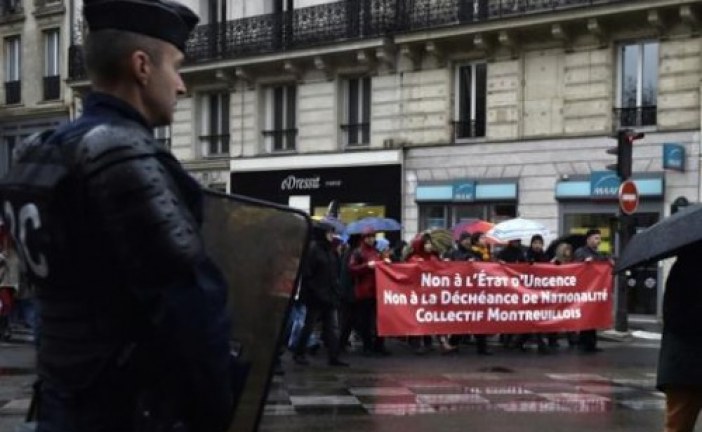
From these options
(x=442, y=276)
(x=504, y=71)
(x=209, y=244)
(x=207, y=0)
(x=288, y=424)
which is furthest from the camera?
(x=207, y=0)

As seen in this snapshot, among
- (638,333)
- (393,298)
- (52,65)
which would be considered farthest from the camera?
(52,65)

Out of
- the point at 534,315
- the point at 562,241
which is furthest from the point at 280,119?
the point at 534,315

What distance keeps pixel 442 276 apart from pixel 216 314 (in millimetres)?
12302

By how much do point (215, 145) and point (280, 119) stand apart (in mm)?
2688

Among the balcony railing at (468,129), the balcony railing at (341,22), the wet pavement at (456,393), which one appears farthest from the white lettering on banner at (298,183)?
the wet pavement at (456,393)

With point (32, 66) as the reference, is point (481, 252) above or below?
below

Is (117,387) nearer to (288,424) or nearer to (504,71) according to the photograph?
(288,424)

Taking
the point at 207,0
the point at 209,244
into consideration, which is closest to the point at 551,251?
the point at 209,244

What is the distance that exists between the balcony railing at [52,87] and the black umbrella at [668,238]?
106 feet

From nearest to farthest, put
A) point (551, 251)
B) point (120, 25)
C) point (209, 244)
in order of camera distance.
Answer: point (120, 25), point (209, 244), point (551, 251)

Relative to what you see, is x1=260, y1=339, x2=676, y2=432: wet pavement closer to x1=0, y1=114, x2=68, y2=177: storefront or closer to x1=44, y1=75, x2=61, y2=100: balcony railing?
x1=44, y1=75, x2=61, y2=100: balcony railing

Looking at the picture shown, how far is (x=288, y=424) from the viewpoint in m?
8.16

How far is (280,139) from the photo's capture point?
93.0ft

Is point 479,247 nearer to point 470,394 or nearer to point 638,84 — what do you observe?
point 470,394
